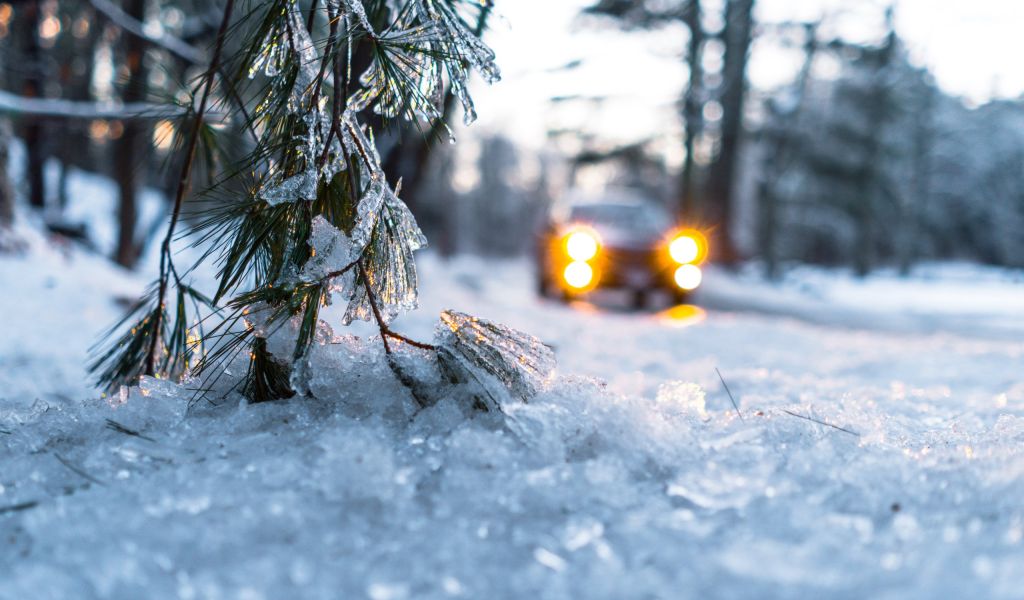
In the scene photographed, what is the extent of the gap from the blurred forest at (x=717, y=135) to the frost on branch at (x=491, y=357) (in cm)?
44

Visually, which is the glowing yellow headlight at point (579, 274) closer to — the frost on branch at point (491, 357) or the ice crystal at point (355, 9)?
the frost on branch at point (491, 357)

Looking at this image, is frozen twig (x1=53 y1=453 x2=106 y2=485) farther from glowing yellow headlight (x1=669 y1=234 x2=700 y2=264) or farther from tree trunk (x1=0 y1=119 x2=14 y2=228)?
glowing yellow headlight (x1=669 y1=234 x2=700 y2=264)

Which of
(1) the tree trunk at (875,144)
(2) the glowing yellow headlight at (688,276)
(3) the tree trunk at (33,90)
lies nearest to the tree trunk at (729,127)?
(1) the tree trunk at (875,144)

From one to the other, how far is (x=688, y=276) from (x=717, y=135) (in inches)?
248

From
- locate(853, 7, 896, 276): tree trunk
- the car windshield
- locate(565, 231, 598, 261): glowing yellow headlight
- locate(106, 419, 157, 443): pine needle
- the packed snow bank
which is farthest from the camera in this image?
locate(853, 7, 896, 276): tree trunk

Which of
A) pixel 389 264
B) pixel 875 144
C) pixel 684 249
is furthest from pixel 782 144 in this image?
pixel 389 264

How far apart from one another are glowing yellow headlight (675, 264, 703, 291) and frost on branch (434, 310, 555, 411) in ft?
21.9

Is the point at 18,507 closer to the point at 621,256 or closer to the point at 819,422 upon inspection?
the point at 819,422

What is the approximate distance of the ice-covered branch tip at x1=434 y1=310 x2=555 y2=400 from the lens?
5.04 ft

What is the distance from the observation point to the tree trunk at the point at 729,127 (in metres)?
12.9

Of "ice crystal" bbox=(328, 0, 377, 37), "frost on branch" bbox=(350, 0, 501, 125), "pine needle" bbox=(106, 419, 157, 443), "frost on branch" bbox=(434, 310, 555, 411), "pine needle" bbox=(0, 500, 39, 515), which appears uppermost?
"ice crystal" bbox=(328, 0, 377, 37)

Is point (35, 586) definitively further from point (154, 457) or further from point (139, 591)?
point (154, 457)

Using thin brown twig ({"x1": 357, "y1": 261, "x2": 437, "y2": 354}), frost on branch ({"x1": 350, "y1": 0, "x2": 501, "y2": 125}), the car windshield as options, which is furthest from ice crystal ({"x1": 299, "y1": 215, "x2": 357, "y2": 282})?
the car windshield

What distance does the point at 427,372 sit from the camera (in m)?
1.55
